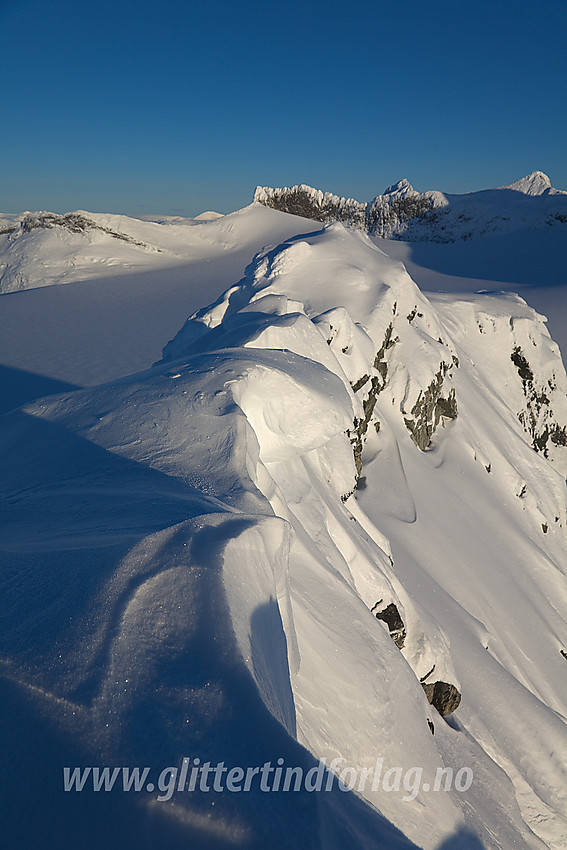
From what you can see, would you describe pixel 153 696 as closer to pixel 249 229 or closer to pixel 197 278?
pixel 197 278

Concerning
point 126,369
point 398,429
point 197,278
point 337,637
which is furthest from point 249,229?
point 337,637

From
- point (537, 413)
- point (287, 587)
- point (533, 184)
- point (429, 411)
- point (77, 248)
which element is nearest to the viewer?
Answer: point (287, 587)

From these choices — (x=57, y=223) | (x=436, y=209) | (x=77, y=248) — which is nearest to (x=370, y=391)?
(x=77, y=248)

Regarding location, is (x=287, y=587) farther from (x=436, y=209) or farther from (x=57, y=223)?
(x=436, y=209)

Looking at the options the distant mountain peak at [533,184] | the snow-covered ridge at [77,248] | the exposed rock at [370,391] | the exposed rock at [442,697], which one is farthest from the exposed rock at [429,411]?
the distant mountain peak at [533,184]

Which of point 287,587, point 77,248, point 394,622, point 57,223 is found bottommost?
point 394,622

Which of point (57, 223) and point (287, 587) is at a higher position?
point (57, 223)
